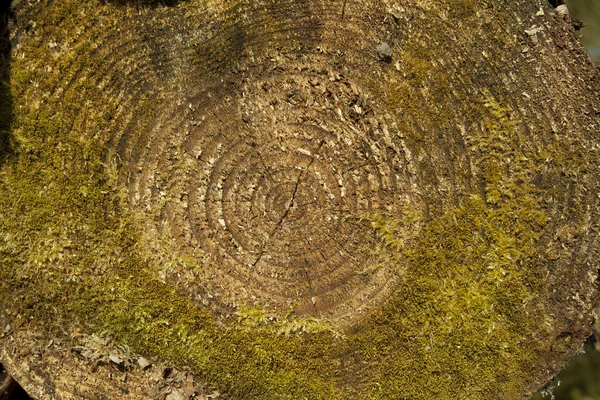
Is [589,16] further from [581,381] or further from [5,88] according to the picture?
[5,88]

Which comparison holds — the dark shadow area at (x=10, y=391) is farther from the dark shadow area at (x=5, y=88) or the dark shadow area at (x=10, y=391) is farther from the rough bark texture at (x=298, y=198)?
the dark shadow area at (x=5, y=88)

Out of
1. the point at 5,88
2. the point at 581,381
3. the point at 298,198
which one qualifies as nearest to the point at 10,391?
the point at 5,88

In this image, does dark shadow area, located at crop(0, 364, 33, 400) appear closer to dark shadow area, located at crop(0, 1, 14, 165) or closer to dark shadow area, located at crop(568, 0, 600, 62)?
dark shadow area, located at crop(0, 1, 14, 165)

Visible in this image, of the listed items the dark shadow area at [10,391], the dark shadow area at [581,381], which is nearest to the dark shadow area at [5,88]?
the dark shadow area at [10,391]

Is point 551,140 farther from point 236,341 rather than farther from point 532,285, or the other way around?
point 236,341

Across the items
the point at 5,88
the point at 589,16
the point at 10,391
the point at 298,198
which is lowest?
the point at 10,391

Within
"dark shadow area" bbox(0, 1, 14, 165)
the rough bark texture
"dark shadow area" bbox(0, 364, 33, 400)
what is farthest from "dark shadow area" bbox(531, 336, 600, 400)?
"dark shadow area" bbox(0, 1, 14, 165)

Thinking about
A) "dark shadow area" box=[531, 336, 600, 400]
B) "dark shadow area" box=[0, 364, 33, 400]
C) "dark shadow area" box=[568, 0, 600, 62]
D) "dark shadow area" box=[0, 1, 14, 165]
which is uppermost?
"dark shadow area" box=[568, 0, 600, 62]
